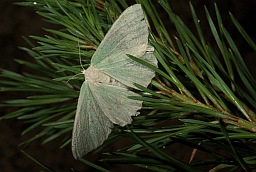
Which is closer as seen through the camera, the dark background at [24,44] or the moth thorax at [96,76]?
the moth thorax at [96,76]

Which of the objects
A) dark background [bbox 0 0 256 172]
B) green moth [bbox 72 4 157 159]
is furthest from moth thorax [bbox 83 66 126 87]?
dark background [bbox 0 0 256 172]

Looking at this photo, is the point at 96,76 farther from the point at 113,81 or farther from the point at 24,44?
the point at 24,44

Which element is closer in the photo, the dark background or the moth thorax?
the moth thorax

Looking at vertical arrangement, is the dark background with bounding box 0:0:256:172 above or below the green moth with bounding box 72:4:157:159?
below

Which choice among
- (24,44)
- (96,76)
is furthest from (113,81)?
(24,44)

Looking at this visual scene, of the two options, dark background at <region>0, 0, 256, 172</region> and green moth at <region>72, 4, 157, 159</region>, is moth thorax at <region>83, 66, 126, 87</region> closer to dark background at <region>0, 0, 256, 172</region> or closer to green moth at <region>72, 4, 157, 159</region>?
green moth at <region>72, 4, 157, 159</region>

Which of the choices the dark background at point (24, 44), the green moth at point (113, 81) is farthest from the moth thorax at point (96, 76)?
the dark background at point (24, 44)

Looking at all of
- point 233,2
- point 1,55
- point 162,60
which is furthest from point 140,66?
point 1,55

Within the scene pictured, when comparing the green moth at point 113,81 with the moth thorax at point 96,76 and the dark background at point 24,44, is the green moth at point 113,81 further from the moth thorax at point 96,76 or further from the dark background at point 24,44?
the dark background at point 24,44
